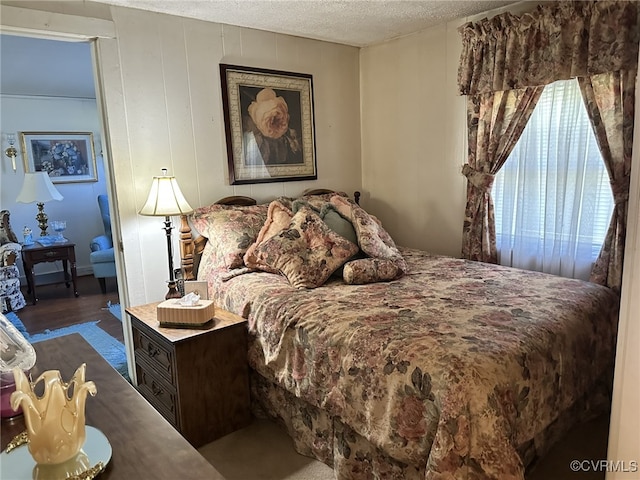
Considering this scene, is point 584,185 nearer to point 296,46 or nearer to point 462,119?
point 462,119

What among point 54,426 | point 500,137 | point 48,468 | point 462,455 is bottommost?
point 462,455

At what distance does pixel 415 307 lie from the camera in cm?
203

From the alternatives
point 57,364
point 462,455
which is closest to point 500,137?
point 462,455

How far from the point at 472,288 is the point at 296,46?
220cm

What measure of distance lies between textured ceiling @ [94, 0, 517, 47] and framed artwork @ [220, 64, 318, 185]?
12.7 inches

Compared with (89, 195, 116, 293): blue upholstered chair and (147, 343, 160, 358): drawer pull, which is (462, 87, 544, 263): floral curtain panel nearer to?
(147, 343, 160, 358): drawer pull

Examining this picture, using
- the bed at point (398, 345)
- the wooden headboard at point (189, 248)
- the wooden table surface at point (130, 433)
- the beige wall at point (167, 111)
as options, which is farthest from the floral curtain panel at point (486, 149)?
the wooden table surface at point (130, 433)

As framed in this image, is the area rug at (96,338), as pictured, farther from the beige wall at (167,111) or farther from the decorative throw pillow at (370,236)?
the decorative throw pillow at (370,236)

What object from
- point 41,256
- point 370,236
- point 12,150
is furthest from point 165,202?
point 12,150

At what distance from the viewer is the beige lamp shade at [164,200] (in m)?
2.51

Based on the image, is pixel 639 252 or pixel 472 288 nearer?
pixel 639 252

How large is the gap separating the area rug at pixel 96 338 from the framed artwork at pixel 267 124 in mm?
1535

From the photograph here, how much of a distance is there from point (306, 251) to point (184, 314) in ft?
2.37

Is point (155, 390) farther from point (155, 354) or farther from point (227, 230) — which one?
point (227, 230)
